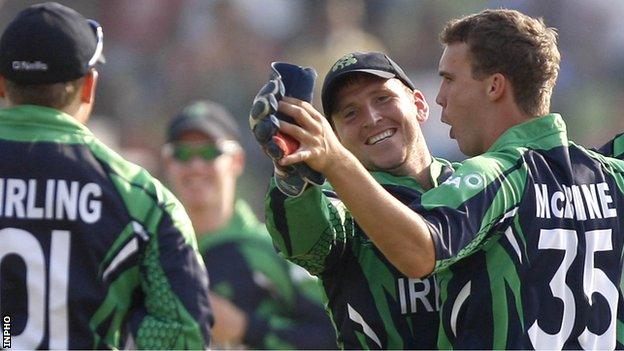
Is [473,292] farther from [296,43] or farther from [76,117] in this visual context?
[296,43]

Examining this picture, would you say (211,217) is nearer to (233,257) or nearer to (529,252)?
→ (233,257)

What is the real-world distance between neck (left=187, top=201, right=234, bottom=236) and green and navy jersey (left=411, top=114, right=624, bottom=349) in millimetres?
3993

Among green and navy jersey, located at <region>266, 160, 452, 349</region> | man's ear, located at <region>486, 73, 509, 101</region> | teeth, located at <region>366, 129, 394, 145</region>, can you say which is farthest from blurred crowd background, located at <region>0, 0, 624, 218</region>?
man's ear, located at <region>486, 73, 509, 101</region>

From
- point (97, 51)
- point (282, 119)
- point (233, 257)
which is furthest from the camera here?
point (233, 257)

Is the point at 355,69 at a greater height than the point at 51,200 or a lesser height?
greater

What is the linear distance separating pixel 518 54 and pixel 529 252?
0.65 meters

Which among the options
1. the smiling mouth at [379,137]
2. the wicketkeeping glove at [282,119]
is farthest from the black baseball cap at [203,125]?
the wicketkeeping glove at [282,119]

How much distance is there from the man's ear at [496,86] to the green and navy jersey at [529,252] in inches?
4.9

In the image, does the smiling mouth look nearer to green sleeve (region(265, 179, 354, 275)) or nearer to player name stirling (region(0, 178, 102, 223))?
green sleeve (region(265, 179, 354, 275))

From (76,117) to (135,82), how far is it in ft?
22.2

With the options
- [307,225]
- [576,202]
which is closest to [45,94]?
[307,225]

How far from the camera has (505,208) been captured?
3594mm

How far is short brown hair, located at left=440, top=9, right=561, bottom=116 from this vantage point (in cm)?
389

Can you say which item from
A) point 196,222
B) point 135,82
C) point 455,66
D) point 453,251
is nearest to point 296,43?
point 135,82
